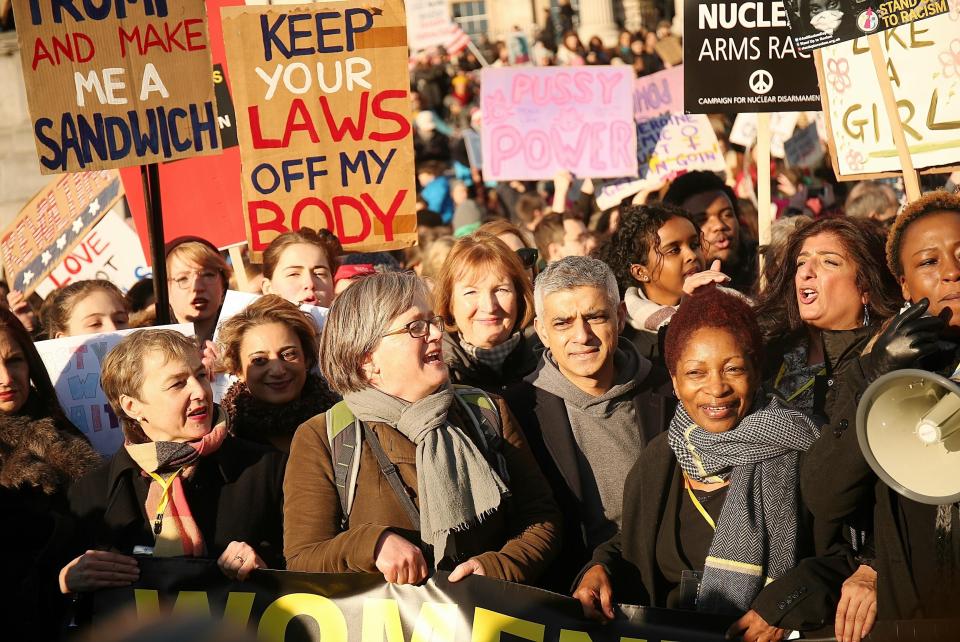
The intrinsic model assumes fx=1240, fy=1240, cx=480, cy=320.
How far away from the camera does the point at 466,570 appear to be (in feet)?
11.7

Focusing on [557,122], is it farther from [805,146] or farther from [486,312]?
[486,312]

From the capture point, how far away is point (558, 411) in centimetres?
418

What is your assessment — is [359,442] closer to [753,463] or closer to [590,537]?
[590,537]

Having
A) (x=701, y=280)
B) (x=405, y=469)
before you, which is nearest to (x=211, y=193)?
(x=701, y=280)

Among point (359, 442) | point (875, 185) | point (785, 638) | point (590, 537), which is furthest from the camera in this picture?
point (875, 185)

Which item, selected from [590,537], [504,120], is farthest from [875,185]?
[590,537]

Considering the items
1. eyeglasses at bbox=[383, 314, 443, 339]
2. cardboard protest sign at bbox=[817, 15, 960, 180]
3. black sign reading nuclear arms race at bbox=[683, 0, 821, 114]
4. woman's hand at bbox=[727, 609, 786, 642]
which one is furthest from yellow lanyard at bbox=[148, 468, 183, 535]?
black sign reading nuclear arms race at bbox=[683, 0, 821, 114]

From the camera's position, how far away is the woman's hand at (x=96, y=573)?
147 inches

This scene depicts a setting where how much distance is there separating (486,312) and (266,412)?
3.13ft

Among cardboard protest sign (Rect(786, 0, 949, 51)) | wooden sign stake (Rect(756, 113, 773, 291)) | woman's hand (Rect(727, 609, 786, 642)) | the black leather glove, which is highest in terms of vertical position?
cardboard protest sign (Rect(786, 0, 949, 51))

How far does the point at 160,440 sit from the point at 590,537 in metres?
1.46

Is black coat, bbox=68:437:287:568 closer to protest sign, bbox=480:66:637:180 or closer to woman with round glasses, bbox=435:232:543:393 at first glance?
woman with round glasses, bbox=435:232:543:393

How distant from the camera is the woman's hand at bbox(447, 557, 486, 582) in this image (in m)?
3.56

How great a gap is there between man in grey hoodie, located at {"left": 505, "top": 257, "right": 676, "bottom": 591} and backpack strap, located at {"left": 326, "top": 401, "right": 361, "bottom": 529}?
72 centimetres
